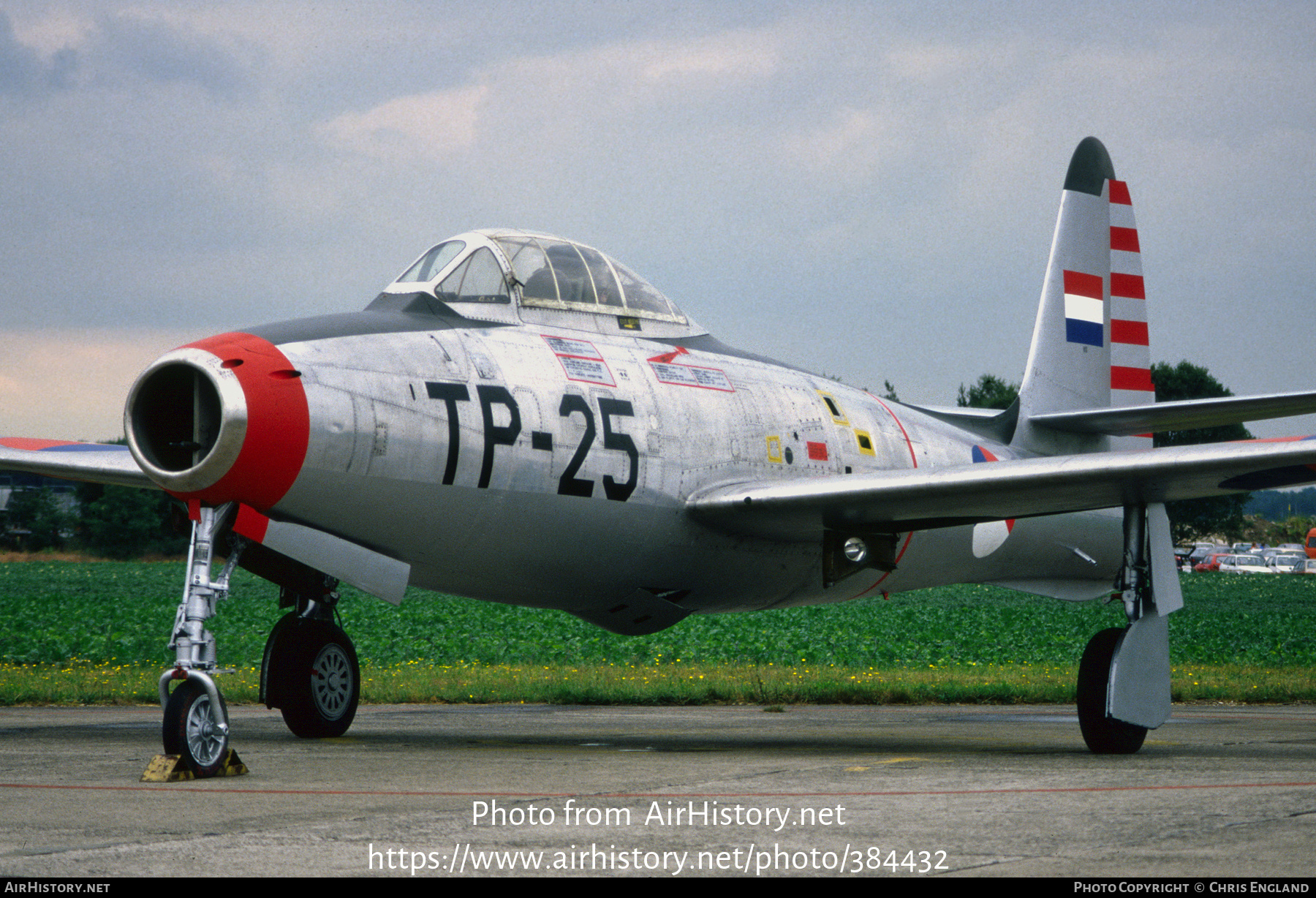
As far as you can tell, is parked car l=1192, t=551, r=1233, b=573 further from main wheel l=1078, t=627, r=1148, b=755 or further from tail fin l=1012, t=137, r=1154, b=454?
main wheel l=1078, t=627, r=1148, b=755

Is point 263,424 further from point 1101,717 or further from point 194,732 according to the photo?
point 1101,717

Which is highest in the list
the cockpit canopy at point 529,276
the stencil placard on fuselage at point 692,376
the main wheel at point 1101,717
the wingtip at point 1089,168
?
the wingtip at point 1089,168

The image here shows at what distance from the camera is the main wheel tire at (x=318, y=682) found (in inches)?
454

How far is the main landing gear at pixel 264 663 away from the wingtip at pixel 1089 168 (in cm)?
1003

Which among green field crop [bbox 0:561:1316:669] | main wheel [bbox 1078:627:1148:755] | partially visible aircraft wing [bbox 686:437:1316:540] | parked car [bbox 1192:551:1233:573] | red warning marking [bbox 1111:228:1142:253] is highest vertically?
red warning marking [bbox 1111:228:1142:253]

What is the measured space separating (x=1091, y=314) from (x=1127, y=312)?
617 millimetres

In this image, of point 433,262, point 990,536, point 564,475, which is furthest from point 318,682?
point 990,536

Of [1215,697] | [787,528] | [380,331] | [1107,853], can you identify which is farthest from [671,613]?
[1215,697]

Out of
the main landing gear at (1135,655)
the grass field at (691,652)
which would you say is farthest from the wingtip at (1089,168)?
the main landing gear at (1135,655)

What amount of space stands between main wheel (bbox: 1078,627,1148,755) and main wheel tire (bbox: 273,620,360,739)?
572 centimetres

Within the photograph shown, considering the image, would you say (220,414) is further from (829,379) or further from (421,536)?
(829,379)

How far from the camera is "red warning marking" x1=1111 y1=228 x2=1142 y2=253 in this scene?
1720 cm

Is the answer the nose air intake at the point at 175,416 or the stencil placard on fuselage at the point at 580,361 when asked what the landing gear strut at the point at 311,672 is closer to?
the nose air intake at the point at 175,416

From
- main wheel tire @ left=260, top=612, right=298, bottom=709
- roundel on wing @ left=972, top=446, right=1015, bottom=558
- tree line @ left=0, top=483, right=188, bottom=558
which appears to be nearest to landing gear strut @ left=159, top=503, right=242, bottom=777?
main wheel tire @ left=260, top=612, right=298, bottom=709
